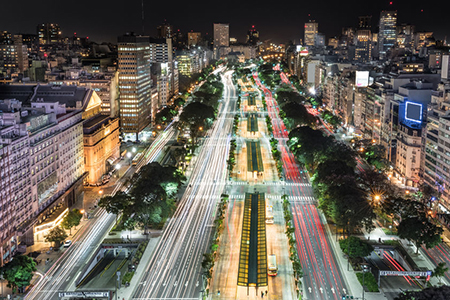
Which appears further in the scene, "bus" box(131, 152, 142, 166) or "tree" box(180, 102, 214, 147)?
"tree" box(180, 102, 214, 147)

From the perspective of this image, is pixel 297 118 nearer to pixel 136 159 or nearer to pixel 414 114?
pixel 414 114

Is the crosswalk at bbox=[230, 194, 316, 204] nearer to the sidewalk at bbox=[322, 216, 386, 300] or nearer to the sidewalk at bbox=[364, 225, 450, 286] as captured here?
the sidewalk at bbox=[364, 225, 450, 286]

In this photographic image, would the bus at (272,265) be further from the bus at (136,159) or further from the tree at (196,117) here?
the tree at (196,117)

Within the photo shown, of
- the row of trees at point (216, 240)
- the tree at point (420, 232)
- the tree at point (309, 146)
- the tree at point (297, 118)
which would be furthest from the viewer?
the tree at point (297, 118)

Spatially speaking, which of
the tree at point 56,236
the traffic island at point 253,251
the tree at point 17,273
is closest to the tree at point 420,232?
the traffic island at point 253,251

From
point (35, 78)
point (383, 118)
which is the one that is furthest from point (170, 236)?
point (35, 78)

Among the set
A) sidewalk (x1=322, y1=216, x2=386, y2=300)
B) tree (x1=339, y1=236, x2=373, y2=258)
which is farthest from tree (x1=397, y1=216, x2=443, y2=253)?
sidewalk (x1=322, y1=216, x2=386, y2=300)


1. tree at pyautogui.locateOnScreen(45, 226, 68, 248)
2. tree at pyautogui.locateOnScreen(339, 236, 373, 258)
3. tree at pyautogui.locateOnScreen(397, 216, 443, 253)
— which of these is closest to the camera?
tree at pyautogui.locateOnScreen(339, 236, 373, 258)
